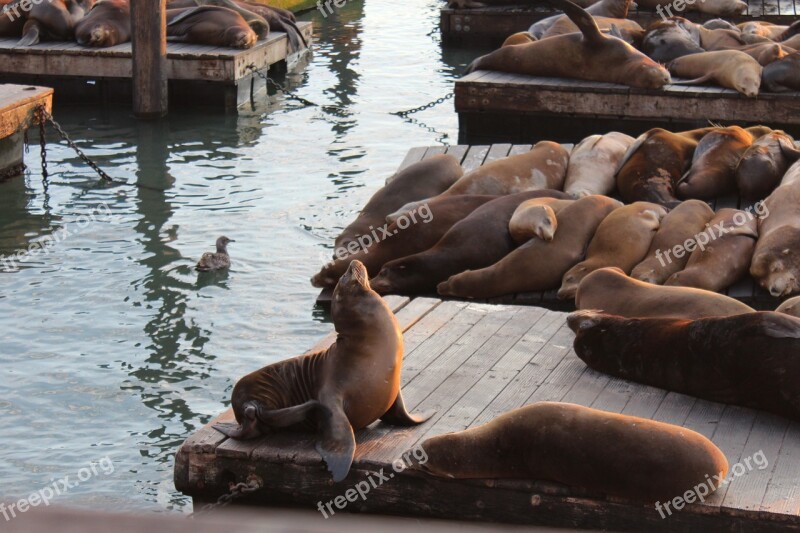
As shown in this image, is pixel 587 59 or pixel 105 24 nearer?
pixel 587 59

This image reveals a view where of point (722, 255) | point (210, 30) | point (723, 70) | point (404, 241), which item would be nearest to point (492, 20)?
point (210, 30)

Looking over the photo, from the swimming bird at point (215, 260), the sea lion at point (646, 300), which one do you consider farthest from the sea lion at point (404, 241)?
the sea lion at point (646, 300)

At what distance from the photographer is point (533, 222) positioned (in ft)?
18.8

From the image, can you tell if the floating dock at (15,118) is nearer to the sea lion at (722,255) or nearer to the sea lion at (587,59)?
the sea lion at (587,59)

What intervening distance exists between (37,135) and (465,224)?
619cm

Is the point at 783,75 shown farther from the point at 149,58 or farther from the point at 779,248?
the point at 149,58

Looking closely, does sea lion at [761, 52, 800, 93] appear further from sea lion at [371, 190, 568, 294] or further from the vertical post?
the vertical post

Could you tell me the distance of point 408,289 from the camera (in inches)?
228

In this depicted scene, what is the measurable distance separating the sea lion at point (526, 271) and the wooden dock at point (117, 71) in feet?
22.1

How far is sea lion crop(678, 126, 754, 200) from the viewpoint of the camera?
661cm

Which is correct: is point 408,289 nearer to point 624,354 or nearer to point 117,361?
point 117,361

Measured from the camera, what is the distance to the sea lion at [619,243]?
5477mm

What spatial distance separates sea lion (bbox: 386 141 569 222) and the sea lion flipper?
318 centimetres

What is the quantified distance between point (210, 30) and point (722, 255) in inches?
316
